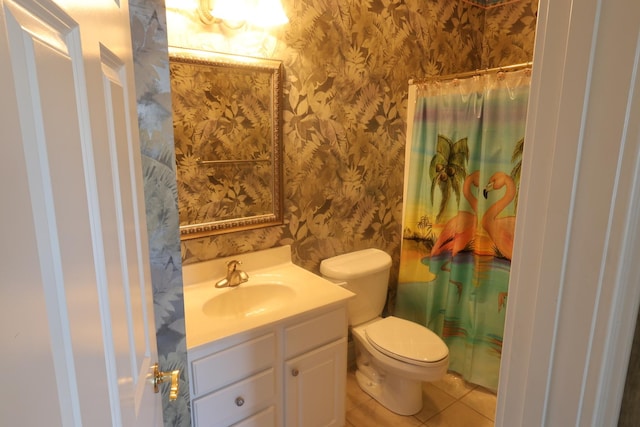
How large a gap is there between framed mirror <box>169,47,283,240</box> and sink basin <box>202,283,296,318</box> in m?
0.30

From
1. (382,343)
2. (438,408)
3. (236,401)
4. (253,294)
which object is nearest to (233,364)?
(236,401)

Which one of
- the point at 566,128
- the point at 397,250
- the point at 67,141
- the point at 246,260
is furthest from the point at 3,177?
the point at 397,250

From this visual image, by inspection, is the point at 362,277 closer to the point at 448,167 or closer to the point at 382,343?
the point at 382,343

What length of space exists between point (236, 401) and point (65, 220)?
1279 mm

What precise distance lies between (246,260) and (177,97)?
2.74 ft

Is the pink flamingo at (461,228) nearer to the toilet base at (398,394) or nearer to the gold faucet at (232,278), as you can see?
the toilet base at (398,394)

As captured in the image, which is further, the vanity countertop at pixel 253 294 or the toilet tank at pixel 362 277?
the toilet tank at pixel 362 277

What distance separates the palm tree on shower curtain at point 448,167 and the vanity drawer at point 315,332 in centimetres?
103

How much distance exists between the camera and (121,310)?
2.01 feet

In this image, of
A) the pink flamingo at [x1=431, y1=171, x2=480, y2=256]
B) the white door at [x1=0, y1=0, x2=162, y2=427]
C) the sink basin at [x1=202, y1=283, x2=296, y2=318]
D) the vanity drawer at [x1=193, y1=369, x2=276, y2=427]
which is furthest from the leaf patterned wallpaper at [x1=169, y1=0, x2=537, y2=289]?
the white door at [x1=0, y1=0, x2=162, y2=427]

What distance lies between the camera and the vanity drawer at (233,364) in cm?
134

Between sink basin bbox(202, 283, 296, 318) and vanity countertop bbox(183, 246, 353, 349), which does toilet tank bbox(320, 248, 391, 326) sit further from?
sink basin bbox(202, 283, 296, 318)

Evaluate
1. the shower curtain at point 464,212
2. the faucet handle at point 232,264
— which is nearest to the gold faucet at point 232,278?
the faucet handle at point 232,264

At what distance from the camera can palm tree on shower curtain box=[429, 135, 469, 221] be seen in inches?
87.7
